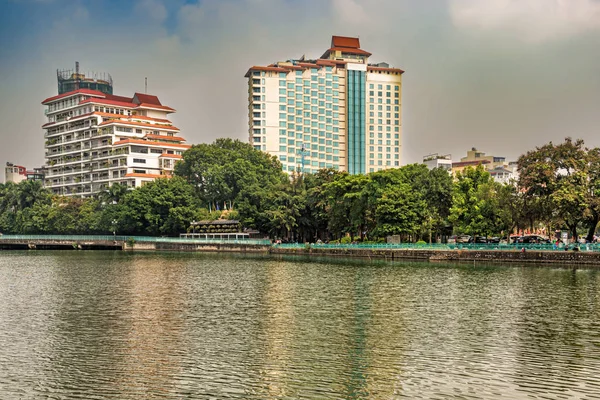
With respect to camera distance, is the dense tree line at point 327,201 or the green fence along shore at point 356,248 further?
the dense tree line at point 327,201

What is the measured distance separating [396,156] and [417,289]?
4495 inches

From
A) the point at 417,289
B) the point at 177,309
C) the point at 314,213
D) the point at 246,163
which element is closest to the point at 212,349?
the point at 177,309

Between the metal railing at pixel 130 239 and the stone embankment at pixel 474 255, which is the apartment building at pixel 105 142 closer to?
the metal railing at pixel 130 239

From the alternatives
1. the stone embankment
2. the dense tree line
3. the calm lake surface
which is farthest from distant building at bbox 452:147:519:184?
the calm lake surface

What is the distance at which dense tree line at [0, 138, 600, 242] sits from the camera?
186 feet

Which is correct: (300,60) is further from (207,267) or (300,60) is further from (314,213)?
(207,267)

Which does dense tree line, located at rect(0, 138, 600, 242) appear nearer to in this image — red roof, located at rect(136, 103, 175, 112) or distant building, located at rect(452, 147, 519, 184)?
red roof, located at rect(136, 103, 175, 112)

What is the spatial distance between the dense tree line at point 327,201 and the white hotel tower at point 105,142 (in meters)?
11.8

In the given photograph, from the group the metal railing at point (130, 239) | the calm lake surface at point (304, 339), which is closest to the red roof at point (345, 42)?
the metal railing at point (130, 239)

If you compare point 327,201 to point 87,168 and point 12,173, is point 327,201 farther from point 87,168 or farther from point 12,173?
point 12,173

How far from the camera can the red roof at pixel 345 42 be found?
486 ft

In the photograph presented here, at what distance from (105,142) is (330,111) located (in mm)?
49102

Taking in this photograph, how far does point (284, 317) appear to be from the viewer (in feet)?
94.8

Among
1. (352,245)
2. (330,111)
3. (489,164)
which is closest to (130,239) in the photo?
(352,245)
